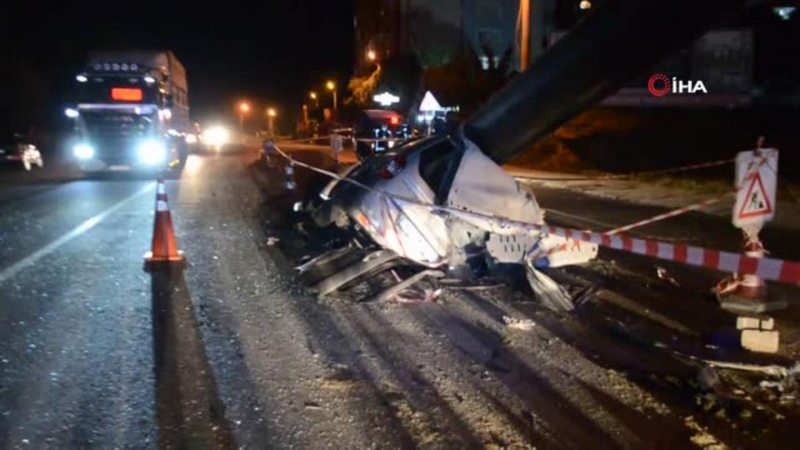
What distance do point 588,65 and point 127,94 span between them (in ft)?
62.5

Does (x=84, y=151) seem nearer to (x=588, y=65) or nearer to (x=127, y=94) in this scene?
(x=127, y=94)

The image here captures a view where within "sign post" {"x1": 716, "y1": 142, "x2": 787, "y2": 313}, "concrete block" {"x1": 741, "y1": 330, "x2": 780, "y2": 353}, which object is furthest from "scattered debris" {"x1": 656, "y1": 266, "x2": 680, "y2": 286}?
"concrete block" {"x1": 741, "y1": 330, "x2": 780, "y2": 353}

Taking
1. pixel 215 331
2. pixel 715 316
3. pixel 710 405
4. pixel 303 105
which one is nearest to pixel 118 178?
pixel 215 331

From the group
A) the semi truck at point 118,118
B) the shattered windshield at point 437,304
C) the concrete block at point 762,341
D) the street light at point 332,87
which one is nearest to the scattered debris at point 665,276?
the shattered windshield at point 437,304

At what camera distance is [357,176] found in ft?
32.9

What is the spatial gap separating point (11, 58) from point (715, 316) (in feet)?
192

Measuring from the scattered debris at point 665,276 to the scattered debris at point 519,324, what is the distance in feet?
8.41

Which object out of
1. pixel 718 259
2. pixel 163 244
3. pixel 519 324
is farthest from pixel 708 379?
pixel 163 244

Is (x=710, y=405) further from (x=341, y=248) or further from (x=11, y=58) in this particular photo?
(x=11, y=58)

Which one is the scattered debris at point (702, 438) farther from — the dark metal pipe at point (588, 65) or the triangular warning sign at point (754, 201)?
the dark metal pipe at point (588, 65)

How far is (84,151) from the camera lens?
24281 mm

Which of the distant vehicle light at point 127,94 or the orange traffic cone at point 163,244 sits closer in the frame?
the orange traffic cone at point 163,244

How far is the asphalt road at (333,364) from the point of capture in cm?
484

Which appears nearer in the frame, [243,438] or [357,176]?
[243,438]
